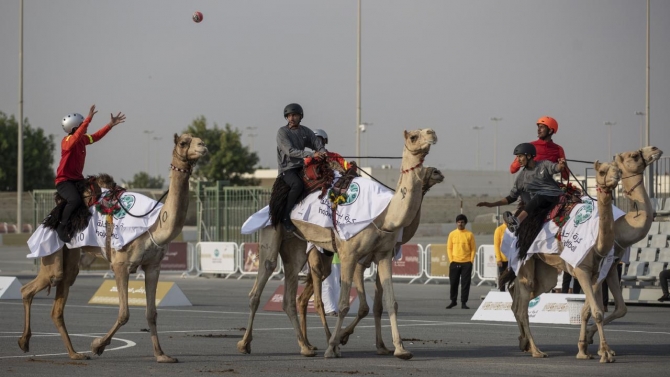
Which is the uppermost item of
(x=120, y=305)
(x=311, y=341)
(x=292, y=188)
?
(x=292, y=188)

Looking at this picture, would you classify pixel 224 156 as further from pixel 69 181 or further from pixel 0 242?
pixel 69 181

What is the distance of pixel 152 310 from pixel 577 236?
18.6ft

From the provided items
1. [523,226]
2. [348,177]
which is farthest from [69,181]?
[523,226]

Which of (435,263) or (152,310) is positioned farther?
(435,263)

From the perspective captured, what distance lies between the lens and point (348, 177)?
50.2ft

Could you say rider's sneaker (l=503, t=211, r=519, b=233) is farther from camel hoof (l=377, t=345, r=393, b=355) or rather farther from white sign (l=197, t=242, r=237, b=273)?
white sign (l=197, t=242, r=237, b=273)

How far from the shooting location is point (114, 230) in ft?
48.1

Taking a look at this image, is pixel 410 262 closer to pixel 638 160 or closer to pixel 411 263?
pixel 411 263

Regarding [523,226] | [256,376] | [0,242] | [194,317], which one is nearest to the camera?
[256,376]

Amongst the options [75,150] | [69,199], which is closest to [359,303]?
[69,199]

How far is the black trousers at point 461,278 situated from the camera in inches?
1000

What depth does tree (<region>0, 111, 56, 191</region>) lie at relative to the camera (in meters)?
91.8

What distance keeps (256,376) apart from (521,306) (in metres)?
4.63

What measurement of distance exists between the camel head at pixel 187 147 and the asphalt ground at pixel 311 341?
2.59 m
